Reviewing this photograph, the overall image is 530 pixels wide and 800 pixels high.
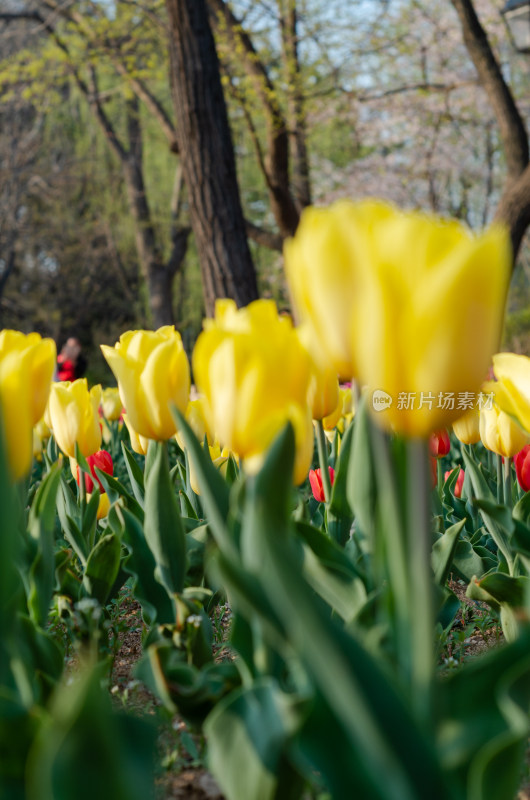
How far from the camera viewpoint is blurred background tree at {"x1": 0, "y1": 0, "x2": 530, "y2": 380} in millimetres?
9812

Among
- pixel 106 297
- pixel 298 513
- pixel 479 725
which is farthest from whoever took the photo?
pixel 106 297

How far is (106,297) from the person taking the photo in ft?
55.6

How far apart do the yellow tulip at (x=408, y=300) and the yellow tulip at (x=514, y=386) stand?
1.43ft

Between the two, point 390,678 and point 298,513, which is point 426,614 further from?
point 298,513

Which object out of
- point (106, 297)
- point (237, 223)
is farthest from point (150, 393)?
point (106, 297)

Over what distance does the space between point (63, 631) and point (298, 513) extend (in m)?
0.68

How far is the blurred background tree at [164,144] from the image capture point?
32.2ft

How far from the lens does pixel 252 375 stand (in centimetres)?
79

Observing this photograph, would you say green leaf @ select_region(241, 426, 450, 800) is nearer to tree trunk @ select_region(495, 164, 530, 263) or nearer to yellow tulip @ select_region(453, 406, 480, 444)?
yellow tulip @ select_region(453, 406, 480, 444)

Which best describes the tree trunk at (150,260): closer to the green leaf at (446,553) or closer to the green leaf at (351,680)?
the green leaf at (446,553)

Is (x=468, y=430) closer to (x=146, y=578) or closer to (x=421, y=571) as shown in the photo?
(x=146, y=578)

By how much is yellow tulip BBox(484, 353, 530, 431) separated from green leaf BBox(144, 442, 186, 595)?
19.8 inches

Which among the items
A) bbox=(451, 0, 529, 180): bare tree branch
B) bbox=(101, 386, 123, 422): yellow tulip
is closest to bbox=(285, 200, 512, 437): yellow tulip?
bbox=(101, 386, 123, 422): yellow tulip

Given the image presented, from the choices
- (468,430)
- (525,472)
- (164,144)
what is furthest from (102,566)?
(164,144)
